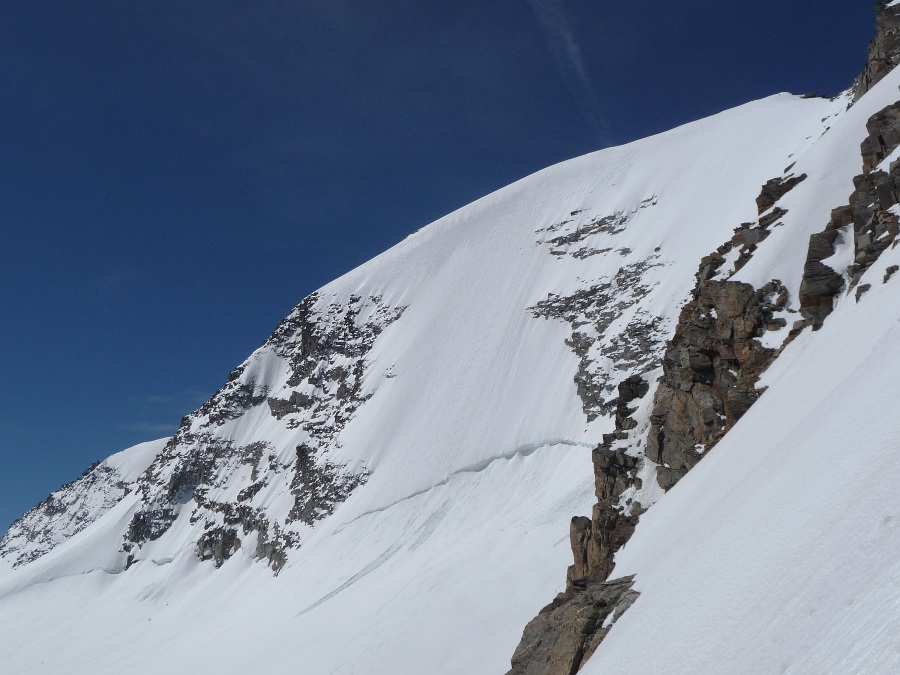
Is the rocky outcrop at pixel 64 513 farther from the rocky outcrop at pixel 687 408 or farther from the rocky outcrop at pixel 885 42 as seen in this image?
the rocky outcrop at pixel 885 42

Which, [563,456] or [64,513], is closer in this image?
[563,456]

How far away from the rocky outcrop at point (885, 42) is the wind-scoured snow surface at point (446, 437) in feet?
28.8

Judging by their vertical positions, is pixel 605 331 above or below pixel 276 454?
below

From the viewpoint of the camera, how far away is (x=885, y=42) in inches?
1501

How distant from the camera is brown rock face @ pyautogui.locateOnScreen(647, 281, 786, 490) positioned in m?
19.4

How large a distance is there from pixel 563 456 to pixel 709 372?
116ft

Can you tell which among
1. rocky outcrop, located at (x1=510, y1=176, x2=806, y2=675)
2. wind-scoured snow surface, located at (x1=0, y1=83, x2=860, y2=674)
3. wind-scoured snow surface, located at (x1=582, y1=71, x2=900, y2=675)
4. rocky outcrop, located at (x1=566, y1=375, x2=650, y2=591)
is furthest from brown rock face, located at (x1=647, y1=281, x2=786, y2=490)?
wind-scoured snow surface, located at (x1=582, y1=71, x2=900, y2=675)

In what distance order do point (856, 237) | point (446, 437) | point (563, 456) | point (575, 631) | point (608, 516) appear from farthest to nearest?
point (446, 437), point (563, 456), point (608, 516), point (856, 237), point (575, 631)

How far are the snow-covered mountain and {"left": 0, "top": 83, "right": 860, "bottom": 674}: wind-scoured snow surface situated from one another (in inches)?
12.0

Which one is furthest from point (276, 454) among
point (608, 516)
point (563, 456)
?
point (608, 516)

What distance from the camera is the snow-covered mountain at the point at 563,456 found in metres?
8.22

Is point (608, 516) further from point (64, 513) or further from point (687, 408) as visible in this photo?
point (64, 513)

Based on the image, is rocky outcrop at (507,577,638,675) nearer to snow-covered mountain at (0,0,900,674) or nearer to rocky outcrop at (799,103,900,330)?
snow-covered mountain at (0,0,900,674)

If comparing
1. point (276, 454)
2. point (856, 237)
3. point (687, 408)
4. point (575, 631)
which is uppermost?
point (276, 454)
